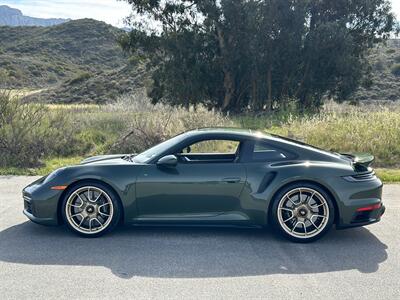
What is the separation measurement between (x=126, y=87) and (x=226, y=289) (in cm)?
4723

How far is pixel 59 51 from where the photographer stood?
74500 mm

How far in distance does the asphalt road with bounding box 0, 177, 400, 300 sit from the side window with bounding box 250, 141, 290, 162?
96 centimetres

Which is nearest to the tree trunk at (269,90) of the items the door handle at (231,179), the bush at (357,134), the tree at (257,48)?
the tree at (257,48)

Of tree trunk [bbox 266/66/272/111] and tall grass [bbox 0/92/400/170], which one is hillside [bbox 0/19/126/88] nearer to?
tree trunk [bbox 266/66/272/111]

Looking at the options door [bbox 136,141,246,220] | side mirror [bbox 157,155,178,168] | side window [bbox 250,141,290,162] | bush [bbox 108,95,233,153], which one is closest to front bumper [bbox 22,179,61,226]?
door [bbox 136,141,246,220]

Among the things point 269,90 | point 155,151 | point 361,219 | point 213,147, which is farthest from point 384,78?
point 155,151

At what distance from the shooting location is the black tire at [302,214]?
5.01m

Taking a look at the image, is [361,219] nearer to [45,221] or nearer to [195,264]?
[195,264]

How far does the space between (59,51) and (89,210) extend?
75250mm

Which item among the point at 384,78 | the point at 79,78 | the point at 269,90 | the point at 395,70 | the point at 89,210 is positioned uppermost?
the point at 395,70

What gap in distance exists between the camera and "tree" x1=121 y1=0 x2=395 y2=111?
21922 mm

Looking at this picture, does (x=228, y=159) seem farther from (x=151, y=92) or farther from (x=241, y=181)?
(x=151, y=92)

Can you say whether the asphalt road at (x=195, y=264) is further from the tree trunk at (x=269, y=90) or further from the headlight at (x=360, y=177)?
the tree trunk at (x=269, y=90)

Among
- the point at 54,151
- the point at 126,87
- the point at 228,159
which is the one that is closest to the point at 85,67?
the point at 126,87
